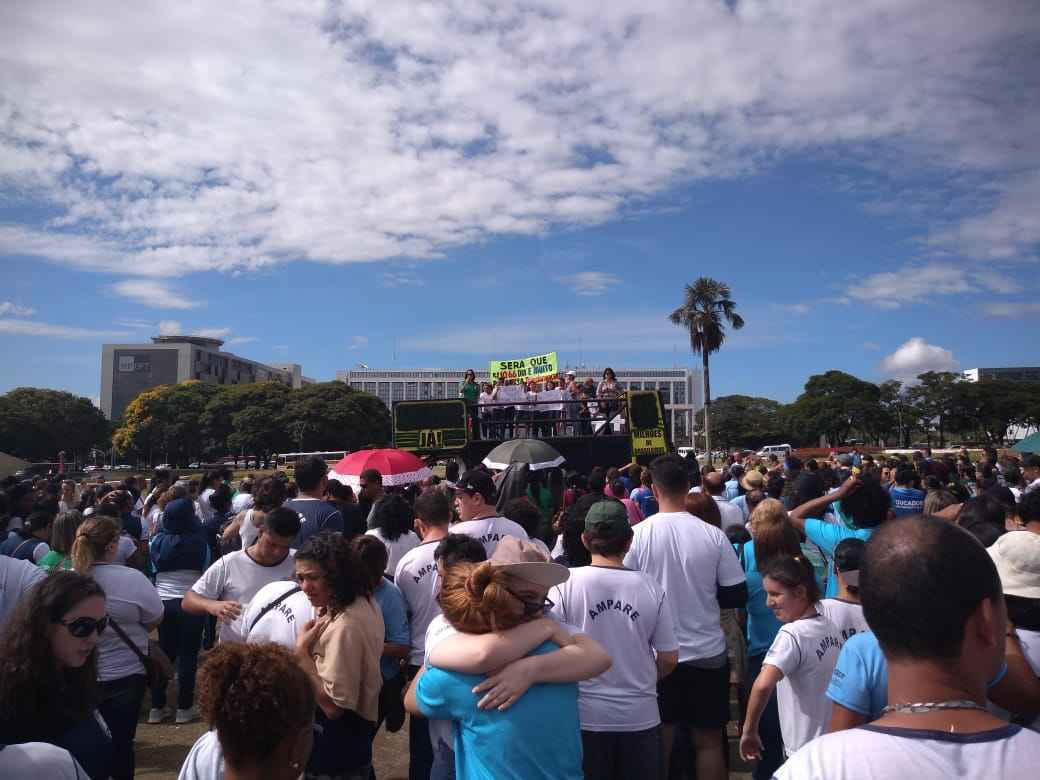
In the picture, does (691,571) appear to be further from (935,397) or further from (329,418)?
(935,397)

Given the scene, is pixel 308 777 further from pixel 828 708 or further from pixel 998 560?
pixel 998 560

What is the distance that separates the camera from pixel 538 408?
1473 cm

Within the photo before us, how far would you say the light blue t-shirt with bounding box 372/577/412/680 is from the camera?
12.0 ft

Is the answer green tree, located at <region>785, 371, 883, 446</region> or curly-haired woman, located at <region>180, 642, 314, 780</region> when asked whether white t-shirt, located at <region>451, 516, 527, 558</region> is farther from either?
green tree, located at <region>785, 371, 883, 446</region>

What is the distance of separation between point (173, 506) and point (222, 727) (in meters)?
4.88

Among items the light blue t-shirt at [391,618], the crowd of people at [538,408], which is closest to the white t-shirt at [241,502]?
the light blue t-shirt at [391,618]

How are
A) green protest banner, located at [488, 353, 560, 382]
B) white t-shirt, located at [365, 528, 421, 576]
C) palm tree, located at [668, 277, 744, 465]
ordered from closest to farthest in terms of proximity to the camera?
white t-shirt, located at [365, 528, 421, 576], green protest banner, located at [488, 353, 560, 382], palm tree, located at [668, 277, 744, 465]

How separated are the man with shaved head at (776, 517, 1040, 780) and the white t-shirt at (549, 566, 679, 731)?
179cm

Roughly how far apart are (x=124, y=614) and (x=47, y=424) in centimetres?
7366

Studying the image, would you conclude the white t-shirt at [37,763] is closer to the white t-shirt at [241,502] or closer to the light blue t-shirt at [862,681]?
the light blue t-shirt at [862,681]

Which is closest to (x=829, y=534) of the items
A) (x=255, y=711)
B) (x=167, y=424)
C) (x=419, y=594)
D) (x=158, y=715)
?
(x=419, y=594)

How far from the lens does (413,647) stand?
400 centimetres

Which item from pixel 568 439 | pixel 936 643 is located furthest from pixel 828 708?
pixel 568 439

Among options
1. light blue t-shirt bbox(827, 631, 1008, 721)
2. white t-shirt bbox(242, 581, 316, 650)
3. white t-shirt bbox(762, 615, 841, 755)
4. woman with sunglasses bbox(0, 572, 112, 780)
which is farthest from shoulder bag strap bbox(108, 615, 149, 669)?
light blue t-shirt bbox(827, 631, 1008, 721)
